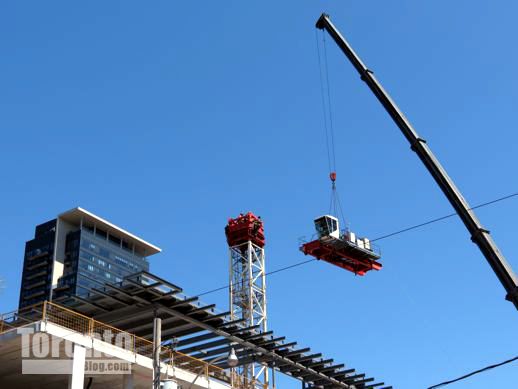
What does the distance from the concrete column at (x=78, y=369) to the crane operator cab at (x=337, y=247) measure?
22.0 m

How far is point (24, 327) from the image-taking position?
35250 millimetres

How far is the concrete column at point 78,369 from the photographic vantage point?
35469 millimetres

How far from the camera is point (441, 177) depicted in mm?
28500

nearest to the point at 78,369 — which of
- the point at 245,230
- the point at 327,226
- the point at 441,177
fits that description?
the point at 441,177

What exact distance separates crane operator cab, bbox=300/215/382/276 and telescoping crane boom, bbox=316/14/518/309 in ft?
69.2

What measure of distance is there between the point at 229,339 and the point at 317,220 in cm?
1415

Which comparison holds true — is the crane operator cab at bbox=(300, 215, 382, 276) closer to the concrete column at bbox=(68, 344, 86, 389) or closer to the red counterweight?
the concrete column at bbox=(68, 344, 86, 389)

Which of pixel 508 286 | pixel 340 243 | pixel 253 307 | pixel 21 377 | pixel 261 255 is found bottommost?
pixel 508 286

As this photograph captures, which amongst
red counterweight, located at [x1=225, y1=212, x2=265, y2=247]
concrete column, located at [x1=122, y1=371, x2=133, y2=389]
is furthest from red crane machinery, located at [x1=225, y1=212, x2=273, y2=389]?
concrete column, located at [x1=122, y1=371, x2=133, y2=389]

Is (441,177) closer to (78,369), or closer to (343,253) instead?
(78,369)

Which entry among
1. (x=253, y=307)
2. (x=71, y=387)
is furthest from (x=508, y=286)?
(x=253, y=307)

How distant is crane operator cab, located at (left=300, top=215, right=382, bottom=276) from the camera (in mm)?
54281

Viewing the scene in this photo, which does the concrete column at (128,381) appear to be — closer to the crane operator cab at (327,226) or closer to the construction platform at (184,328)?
the construction platform at (184,328)

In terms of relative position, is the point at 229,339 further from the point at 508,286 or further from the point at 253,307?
the point at 253,307
